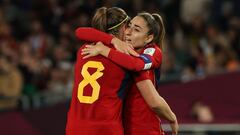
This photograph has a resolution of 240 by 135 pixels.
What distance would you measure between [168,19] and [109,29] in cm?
856

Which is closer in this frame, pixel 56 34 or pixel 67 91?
pixel 67 91

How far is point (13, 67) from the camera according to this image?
431 inches

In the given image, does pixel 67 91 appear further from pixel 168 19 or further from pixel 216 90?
pixel 168 19

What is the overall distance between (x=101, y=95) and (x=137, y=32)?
0.54 metres

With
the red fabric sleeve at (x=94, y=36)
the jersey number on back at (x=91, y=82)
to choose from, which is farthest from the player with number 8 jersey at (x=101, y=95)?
the red fabric sleeve at (x=94, y=36)

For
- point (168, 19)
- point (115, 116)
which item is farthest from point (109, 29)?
A: point (168, 19)

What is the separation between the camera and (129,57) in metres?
5.68

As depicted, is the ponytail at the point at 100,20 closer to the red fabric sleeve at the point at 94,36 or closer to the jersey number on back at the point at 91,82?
the red fabric sleeve at the point at 94,36

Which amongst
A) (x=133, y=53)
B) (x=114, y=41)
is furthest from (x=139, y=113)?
(x=114, y=41)

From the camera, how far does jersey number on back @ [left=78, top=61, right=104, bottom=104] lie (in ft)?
18.8

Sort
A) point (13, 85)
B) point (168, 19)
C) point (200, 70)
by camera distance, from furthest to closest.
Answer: point (168, 19), point (200, 70), point (13, 85)

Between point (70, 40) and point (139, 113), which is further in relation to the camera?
point (70, 40)

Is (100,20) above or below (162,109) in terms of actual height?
above

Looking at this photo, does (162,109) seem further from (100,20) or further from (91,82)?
(100,20)
